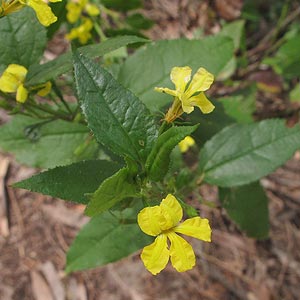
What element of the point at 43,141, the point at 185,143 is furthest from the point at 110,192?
the point at 185,143

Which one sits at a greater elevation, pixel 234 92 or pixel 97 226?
pixel 97 226

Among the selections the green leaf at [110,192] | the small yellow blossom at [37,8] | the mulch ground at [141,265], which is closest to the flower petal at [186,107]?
the green leaf at [110,192]

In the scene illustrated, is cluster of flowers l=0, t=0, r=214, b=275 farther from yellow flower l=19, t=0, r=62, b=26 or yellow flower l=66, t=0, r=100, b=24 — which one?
yellow flower l=66, t=0, r=100, b=24

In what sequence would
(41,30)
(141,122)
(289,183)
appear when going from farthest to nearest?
(289,183) → (41,30) → (141,122)

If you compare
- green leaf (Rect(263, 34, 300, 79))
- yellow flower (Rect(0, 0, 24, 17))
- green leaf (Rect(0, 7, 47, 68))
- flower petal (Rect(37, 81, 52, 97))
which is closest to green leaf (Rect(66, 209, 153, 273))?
flower petal (Rect(37, 81, 52, 97))

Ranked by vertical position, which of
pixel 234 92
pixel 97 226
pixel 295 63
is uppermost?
pixel 295 63

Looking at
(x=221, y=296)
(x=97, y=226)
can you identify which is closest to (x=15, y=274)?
(x=221, y=296)

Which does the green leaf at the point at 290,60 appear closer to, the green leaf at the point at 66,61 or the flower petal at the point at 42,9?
the green leaf at the point at 66,61

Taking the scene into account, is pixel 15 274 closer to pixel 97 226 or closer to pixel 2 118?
pixel 2 118
